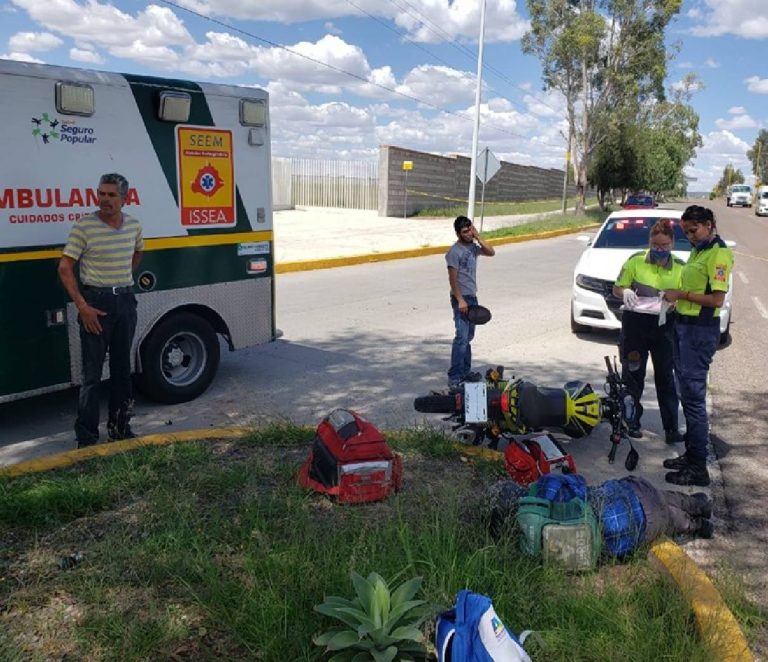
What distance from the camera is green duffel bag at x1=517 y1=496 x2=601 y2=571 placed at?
3359 mm

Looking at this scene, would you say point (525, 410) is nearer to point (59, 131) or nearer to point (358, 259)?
point (59, 131)

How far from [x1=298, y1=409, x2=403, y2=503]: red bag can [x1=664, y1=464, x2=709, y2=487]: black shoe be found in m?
1.93

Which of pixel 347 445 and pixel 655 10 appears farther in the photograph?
pixel 655 10

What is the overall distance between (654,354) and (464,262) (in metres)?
1.74

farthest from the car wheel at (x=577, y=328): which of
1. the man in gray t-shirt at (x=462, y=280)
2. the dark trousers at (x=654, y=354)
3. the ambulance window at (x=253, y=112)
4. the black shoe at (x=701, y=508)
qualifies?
the black shoe at (x=701, y=508)

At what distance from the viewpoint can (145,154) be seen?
5.73m

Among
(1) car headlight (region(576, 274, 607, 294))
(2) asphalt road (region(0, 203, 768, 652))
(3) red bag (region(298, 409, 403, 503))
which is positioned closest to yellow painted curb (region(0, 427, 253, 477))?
(2) asphalt road (region(0, 203, 768, 652))

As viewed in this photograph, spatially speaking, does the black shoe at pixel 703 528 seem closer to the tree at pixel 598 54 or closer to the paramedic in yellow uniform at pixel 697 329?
the paramedic in yellow uniform at pixel 697 329

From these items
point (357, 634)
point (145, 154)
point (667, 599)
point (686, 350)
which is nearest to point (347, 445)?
point (357, 634)

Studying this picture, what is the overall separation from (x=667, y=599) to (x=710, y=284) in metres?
2.29

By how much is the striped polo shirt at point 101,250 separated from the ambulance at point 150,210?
530 mm

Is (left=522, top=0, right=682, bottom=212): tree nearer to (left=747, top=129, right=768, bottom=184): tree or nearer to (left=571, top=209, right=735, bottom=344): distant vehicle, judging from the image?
(left=571, top=209, right=735, bottom=344): distant vehicle

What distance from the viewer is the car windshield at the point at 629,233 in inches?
380

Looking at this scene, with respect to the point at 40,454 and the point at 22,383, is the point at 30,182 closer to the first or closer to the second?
the point at 22,383
